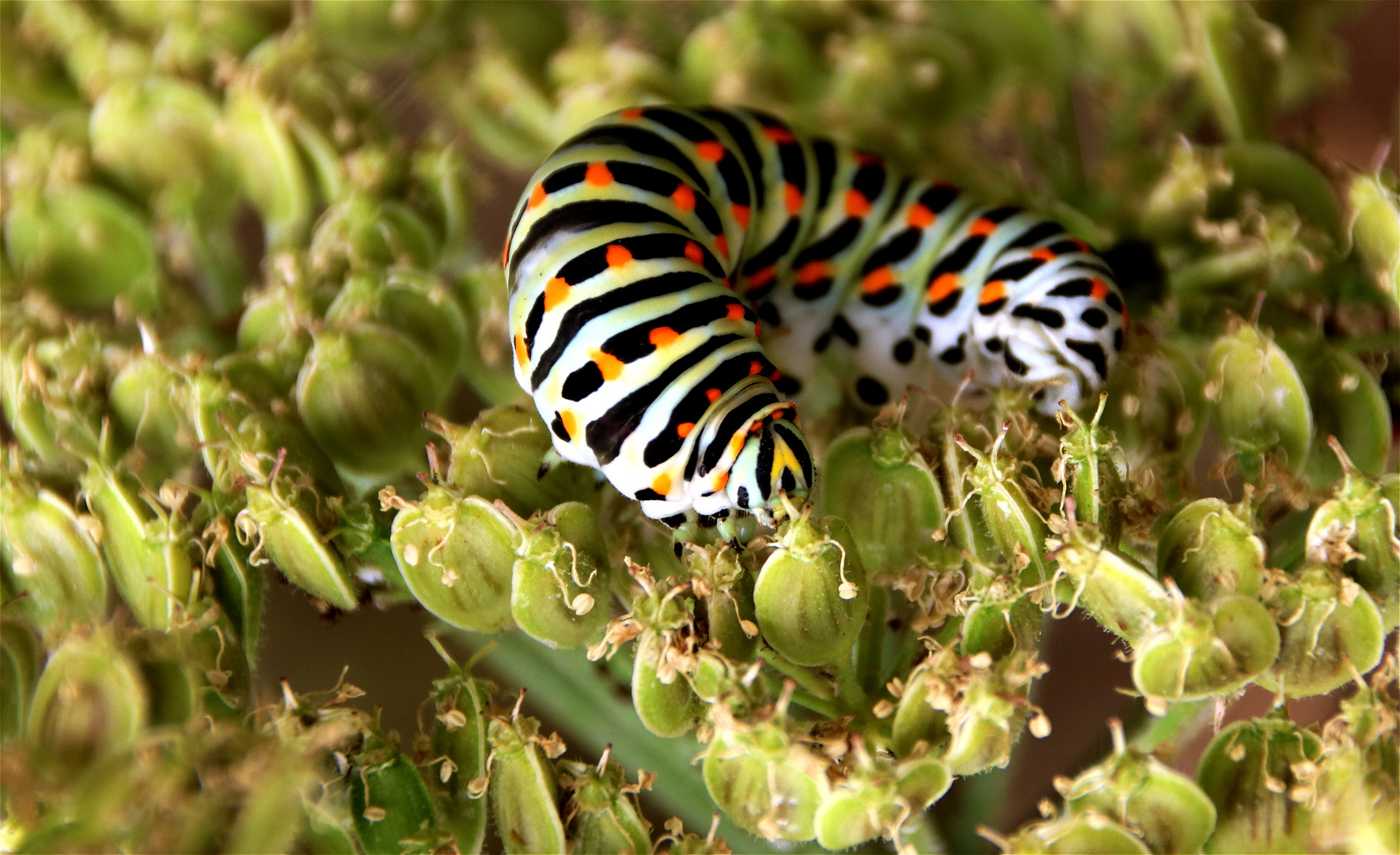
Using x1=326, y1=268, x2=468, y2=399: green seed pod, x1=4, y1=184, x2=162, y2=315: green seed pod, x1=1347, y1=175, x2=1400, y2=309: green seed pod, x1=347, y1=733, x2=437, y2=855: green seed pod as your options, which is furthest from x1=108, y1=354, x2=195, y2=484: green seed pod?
x1=1347, y1=175, x2=1400, y2=309: green seed pod

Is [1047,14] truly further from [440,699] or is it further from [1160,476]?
[440,699]

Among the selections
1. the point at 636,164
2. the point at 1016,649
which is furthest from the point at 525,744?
the point at 636,164

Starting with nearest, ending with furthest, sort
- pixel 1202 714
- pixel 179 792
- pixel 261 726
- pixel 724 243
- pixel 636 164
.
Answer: pixel 179 792 < pixel 261 726 < pixel 1202 714 < pixel 636 164 < pixel 724 243

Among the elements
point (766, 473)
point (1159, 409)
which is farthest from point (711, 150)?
point (1159, 409)

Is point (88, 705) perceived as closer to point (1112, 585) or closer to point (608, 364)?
point (608, 364)

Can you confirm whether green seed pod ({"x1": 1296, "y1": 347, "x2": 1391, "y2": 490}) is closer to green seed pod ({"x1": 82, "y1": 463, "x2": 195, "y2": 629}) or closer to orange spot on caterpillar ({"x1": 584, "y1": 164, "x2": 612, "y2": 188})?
orange spot on caterpillar ({"x1": 584, "y1": 164, "x2": 612, "y2": 188})
